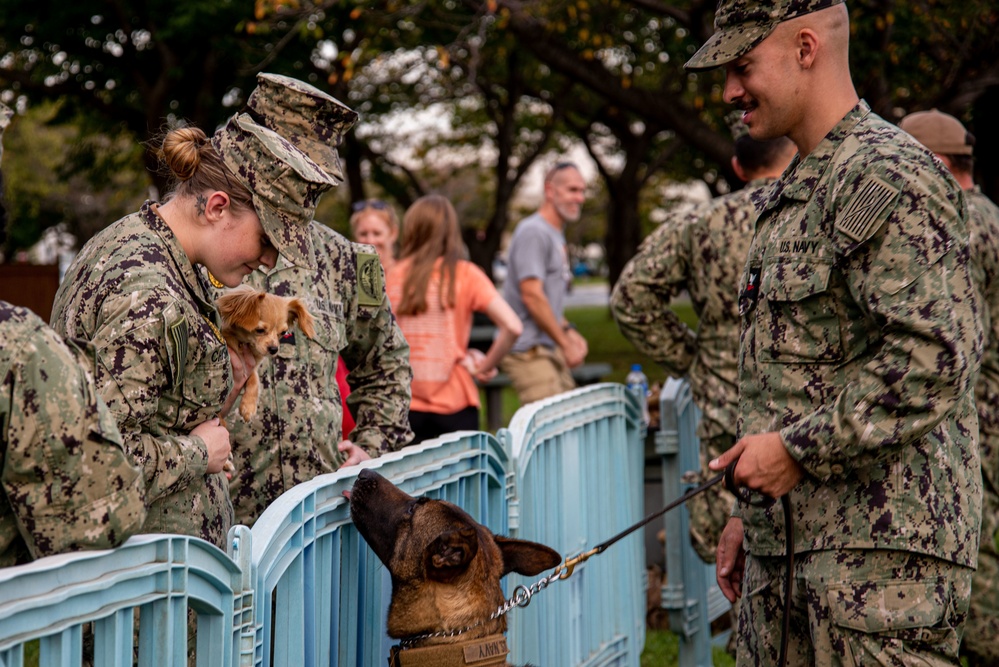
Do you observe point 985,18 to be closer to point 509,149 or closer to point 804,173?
point 804,173

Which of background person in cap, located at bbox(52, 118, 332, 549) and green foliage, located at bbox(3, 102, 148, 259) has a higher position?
green foliage, located at bbox(3, 102, 148, 259)

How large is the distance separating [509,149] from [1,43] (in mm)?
9547

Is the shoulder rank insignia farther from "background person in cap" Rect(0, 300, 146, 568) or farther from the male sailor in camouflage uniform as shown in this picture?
"background person in cap" Rect(0, 300, 146, 568)

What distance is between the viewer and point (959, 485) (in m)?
2.92

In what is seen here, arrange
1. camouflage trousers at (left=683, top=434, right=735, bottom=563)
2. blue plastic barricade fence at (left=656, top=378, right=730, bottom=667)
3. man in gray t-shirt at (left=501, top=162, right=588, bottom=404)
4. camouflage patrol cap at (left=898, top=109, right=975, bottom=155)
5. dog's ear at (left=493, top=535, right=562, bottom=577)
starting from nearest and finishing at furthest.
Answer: dog's ear at (left=493, top=535, right=562, bottom=577) → camouflage trousers at (left=683, top=434, right=735, bottom=563) → camouflage patrol cap at (left=898, top=109, right=975, bottom=155) → blue plastic barricade fence at (left=656, top=378, right=730, bottom=667) → man in gray t-shirt at (left=501, top=162, right=588, bottom=404)

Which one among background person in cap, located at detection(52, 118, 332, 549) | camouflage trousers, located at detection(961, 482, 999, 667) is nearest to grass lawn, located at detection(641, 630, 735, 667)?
camouflage trousers, located at detection(961, 482, 999, 667)

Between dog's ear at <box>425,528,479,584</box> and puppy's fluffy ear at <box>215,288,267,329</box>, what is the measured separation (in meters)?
0.94

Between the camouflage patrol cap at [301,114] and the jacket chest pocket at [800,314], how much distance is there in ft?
5.30

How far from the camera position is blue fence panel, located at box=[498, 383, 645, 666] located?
4406mm

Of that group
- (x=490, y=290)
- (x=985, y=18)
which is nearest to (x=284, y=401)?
(x=490, y=290)

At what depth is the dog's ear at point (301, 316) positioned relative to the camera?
3732 millimetres

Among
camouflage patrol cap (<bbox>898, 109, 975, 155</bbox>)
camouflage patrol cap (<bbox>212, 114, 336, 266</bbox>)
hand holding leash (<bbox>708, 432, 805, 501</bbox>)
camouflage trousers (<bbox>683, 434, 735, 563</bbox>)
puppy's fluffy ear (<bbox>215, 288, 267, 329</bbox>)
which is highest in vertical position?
camouflage patrol cap (<bbox>898, 109, 975, 155</bbox>)

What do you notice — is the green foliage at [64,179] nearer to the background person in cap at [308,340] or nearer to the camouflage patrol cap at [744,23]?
the background person in cap at [308,340]

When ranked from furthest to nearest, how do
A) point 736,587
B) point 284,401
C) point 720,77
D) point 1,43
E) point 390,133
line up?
point 390,133 → point 1,43 → point 720,77 → point 284,401 → point 736,587
